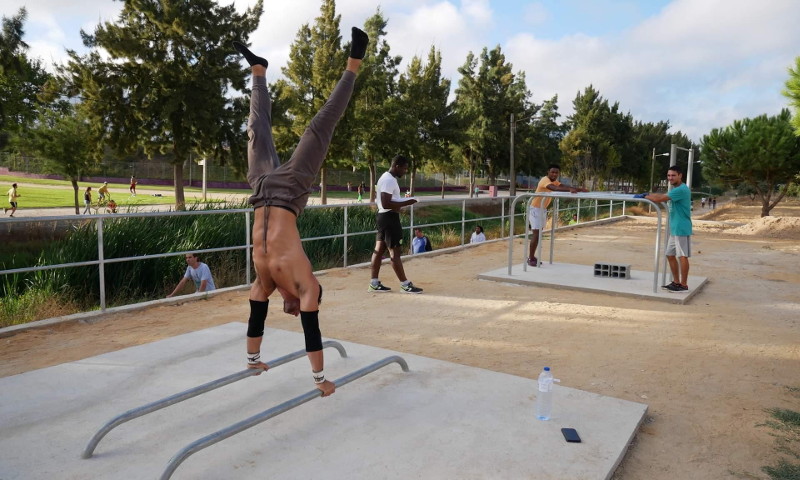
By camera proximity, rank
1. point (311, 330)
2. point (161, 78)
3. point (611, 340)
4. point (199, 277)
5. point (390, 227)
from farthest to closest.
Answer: point (161, 78)
point (199, 277)
point (390, 227)
point (611, 340)
point (311, 330)

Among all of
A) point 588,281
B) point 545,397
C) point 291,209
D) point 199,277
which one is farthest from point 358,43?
point 588,281

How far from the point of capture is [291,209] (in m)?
3.46

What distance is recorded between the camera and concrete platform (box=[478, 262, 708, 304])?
793cm

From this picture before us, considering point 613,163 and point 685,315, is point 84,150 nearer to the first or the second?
point 685,315

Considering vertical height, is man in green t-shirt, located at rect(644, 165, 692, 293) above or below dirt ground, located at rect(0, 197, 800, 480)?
above

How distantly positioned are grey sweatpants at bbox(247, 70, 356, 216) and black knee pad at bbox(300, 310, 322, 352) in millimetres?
652

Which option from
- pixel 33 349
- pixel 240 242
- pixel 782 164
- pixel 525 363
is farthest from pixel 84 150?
pixel 782 164

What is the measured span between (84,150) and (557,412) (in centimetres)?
2790

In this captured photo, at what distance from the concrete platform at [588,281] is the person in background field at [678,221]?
0.85ft

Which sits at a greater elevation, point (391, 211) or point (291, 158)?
point (291, 158)

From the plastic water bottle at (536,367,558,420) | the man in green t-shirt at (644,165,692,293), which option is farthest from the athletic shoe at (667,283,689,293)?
the plastic water bottle at (536,367,558,420)

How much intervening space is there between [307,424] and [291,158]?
A: 172 centimetres

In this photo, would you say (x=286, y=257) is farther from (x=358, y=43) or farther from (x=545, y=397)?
(x=545, y=397)

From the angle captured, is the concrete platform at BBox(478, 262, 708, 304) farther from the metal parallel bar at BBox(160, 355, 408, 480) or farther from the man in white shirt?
the metal parallel bar at BBox(160, 355, 408, 480)
